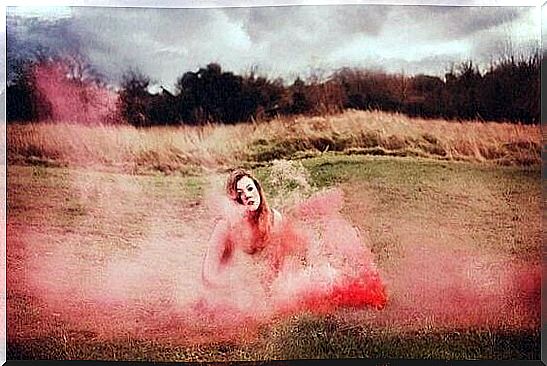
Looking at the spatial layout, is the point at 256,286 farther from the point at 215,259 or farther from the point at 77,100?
the point at 77,100

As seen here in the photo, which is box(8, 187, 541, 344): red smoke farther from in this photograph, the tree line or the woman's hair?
the tree line

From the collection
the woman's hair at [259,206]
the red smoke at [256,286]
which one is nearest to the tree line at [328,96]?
the woman's hair at [259,206]

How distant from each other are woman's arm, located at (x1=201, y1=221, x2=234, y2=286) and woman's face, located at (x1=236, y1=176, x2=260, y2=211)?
94mm

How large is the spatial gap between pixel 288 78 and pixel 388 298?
1.97ft

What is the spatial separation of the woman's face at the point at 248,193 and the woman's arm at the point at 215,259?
3.7 inches

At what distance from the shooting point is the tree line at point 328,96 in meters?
1.76

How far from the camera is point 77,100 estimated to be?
5.84ft

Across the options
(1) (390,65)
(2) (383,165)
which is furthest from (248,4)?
(2) (383,165)

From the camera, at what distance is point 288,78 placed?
69.7 inches

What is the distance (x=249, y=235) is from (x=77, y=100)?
546 mm

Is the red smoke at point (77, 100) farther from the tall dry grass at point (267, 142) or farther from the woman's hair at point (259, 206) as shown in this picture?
the woman's hair at point (259, 206)

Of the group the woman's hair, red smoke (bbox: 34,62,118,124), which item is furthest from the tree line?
the woman's hair

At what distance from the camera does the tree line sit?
1.76 meters

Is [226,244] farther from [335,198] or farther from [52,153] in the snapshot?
[52,153]
